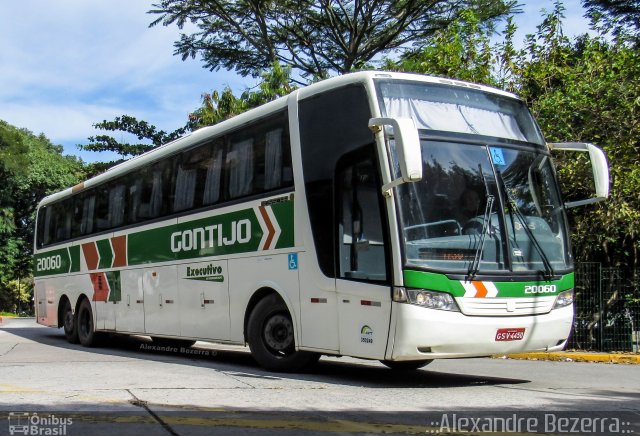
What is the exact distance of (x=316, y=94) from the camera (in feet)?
29.1

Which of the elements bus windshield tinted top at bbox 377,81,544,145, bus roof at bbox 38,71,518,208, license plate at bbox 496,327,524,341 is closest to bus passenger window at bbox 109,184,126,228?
bus roof at bbox 38,71,518,208

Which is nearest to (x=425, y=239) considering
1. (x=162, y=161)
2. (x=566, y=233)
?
(x=566, y=233)

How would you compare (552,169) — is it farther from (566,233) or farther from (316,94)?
(316,94)

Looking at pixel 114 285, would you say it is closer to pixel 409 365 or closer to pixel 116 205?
pixel 116 205

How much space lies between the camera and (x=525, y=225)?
26.8 feet

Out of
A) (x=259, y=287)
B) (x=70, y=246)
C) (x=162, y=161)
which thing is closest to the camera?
(x=259, y=287)

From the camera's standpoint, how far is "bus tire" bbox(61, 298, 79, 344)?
16.1m

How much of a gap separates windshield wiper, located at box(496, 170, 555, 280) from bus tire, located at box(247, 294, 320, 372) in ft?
10.1

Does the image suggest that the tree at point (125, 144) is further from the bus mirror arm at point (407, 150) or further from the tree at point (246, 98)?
the bus mirror arm at point (407, 150)

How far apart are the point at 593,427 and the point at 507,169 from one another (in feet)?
11.0

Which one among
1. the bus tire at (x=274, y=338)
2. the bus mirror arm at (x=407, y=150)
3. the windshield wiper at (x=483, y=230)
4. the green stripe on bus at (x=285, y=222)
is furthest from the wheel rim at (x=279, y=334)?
the bus mirror arm at (x=407, y=150)

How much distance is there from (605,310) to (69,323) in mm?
11788

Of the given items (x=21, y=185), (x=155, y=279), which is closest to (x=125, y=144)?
(x=21, y=185)

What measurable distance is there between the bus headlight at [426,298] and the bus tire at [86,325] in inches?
376
